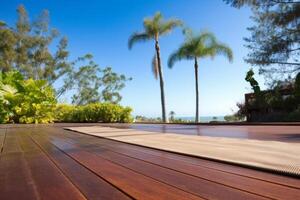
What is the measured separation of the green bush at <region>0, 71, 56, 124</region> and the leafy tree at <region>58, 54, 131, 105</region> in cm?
865

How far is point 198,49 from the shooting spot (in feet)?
48.6

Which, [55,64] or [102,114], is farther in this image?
[55,64]

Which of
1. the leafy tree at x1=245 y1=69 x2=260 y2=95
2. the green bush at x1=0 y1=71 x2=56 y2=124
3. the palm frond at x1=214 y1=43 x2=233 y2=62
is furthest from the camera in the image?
the palm frond at x1=214 y1=43 x2=233 y2=62

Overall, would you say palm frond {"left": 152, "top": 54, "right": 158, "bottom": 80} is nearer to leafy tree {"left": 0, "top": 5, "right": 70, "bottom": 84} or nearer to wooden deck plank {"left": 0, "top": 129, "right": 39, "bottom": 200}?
leafy tree {"left": 0, "top": 5, "right": 70, "bottom": 84}

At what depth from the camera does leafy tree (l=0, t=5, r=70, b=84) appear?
17219 millimetres

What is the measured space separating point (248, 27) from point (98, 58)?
385 inches

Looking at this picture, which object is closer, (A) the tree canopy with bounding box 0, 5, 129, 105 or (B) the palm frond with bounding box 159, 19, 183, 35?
(B) the palm frond with bounding box 159, 19, 183, 35

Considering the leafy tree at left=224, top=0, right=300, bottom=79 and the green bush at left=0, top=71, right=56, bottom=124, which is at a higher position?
the leafy tree at left=224, top=0, right=300, bottom=79

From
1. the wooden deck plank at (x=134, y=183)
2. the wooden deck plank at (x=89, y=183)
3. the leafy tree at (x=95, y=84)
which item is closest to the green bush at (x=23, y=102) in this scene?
the wooden deck plank at (x=89, y=183)

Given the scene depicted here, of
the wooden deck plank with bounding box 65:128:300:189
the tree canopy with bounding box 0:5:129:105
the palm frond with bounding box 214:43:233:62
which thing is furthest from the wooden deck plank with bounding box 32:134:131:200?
the tree canopy with bounding box 0:5:129:105

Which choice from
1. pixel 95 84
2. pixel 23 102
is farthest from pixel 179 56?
pixel 23 102

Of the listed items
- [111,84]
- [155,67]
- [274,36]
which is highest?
[274,36]

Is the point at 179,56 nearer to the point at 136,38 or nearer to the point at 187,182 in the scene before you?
the point at 136,38

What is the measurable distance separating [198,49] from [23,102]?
353 inches
